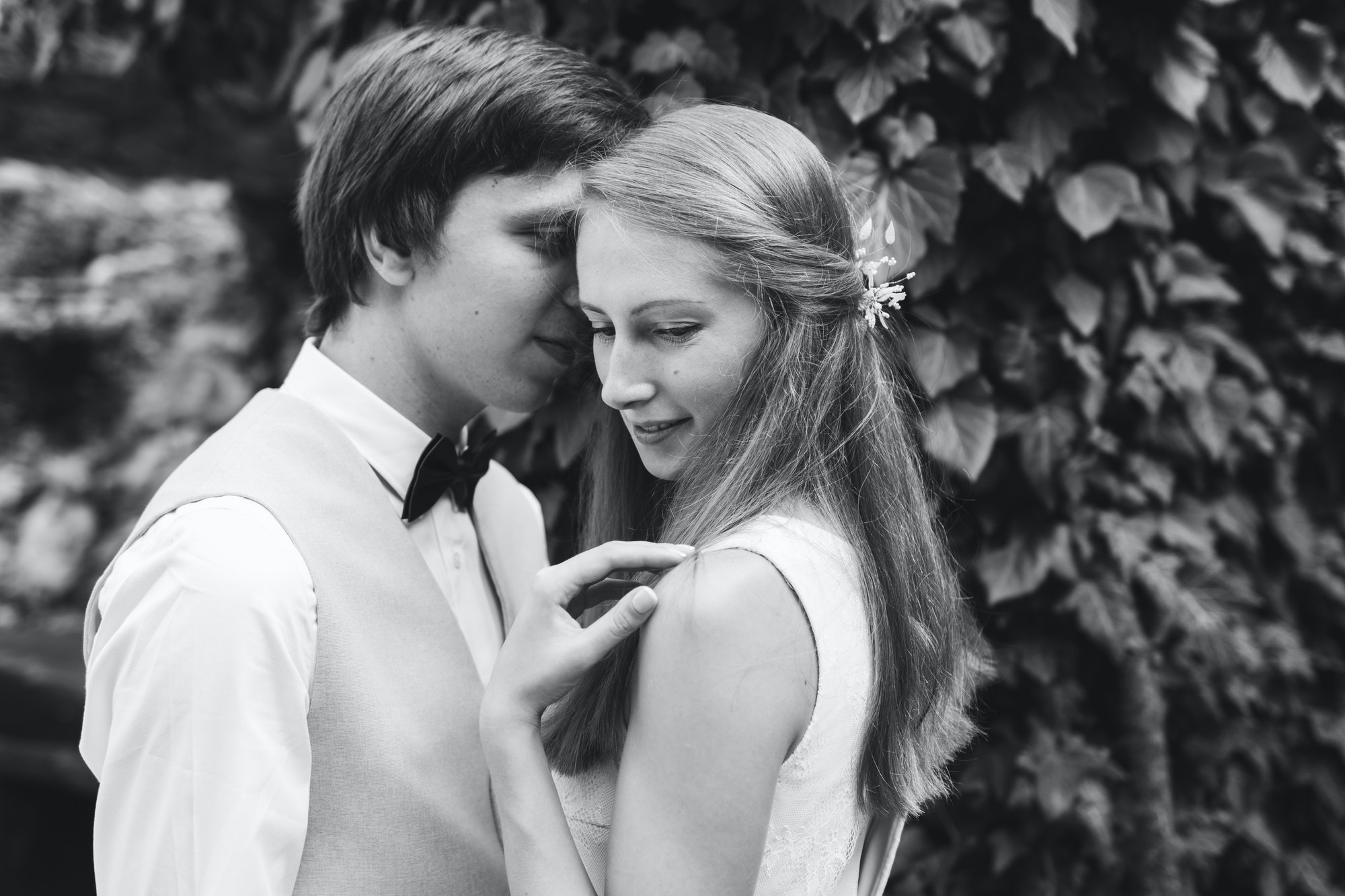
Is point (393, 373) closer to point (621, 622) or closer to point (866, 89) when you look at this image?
point (621, 622)

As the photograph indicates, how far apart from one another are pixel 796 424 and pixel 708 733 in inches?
17.4

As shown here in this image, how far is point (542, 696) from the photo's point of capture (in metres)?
1.38

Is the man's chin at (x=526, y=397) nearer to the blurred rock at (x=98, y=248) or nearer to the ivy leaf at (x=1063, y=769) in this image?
the ivy leaf at (x=1063, y=769)

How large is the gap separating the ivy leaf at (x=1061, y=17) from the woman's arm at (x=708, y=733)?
1304mm

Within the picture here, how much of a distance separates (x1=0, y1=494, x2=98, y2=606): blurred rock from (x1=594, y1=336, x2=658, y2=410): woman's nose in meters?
4.64

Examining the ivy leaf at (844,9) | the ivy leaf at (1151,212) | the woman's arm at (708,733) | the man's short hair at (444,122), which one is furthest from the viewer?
the ivy leaf at (1151,212)

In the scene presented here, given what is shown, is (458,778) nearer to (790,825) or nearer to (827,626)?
(790,825)

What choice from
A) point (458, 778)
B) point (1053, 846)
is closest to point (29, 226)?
point (458, 778)

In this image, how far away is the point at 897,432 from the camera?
1.60 m

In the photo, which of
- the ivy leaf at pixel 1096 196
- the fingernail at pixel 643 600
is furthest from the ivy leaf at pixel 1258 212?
the fingernail at pixel 643 600

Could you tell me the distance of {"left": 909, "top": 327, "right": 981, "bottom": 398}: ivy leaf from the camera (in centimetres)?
212

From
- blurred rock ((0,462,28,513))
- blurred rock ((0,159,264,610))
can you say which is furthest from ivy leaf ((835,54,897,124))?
blurred rock ((0,462,28,513))

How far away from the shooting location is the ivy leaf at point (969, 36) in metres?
2.05

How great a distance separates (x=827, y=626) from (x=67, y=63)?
2.99 meters
